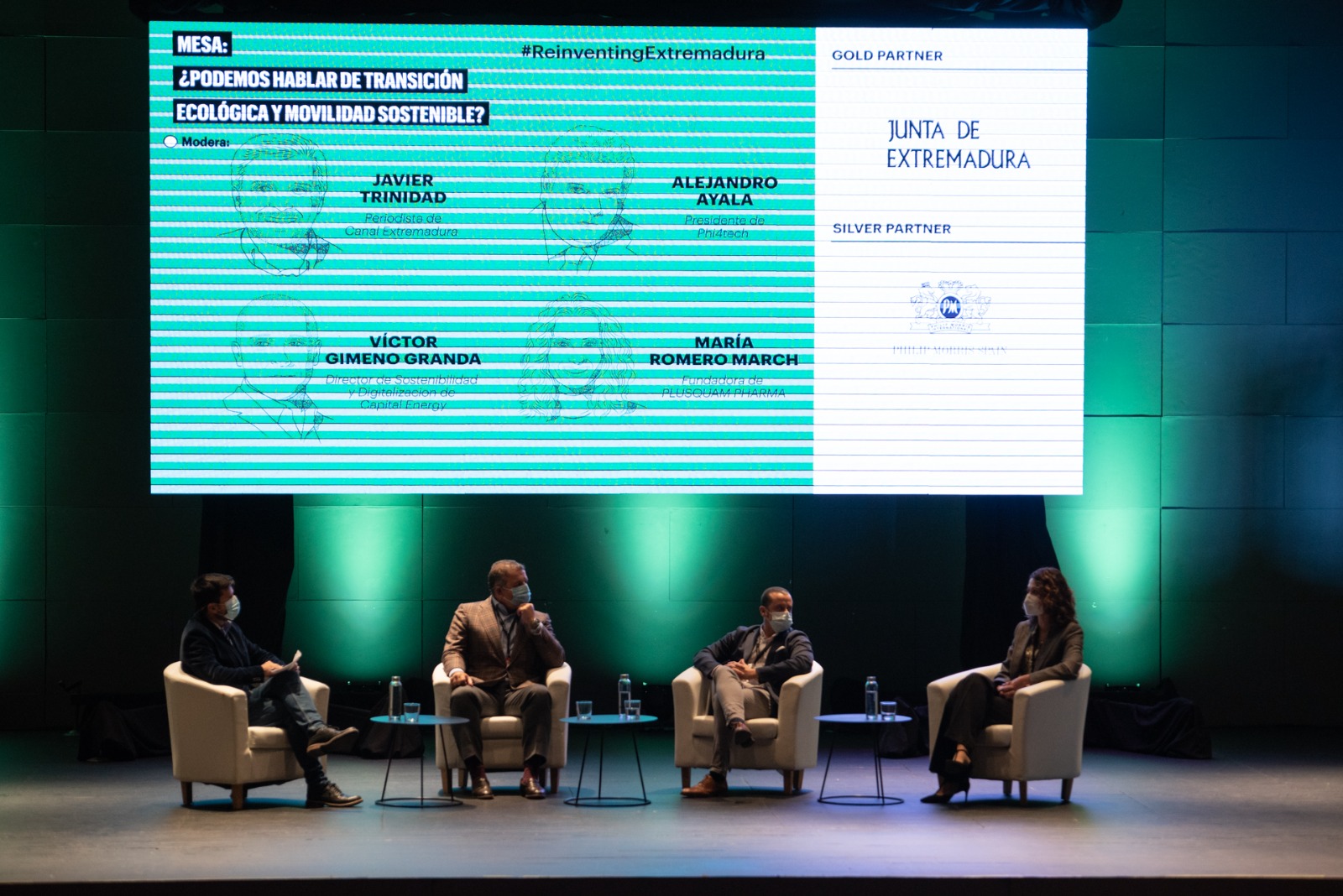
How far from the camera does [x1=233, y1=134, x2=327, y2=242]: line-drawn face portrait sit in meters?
8.10

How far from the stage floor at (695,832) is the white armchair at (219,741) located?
0.46 feet

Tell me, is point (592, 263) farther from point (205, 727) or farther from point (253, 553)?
point (205, 727)

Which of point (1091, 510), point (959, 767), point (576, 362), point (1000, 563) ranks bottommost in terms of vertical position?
point (959, 767)

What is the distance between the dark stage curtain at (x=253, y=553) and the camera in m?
8.48

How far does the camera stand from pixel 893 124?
816 cm

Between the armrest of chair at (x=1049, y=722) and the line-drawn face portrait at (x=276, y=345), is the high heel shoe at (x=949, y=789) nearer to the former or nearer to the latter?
the armrest of chair at (x=1049, y=722)

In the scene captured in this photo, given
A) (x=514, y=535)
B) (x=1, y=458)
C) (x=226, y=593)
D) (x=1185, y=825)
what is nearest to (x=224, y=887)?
(x=226, y=593)

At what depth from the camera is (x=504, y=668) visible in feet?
22.6

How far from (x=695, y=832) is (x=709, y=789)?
93 centimetres

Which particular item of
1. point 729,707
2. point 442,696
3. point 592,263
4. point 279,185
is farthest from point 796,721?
point 279,185

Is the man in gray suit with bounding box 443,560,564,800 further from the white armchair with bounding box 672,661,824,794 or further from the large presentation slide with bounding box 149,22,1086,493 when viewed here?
the large presentation slide with bounding box 149,22,1086,493

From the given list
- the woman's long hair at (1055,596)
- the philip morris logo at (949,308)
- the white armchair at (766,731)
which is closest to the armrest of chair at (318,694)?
the white armchair at (766,731)

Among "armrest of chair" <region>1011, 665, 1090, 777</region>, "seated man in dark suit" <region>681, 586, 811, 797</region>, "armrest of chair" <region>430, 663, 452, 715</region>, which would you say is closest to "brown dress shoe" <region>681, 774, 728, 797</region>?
"seated man in dark suit" <region>681, 586, 811, 797</region>

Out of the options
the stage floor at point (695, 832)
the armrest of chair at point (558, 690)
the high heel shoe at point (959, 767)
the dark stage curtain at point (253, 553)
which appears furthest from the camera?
the dark stage curtain at point (253, 553)
